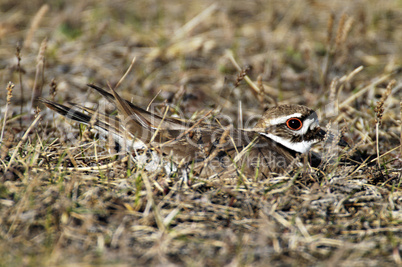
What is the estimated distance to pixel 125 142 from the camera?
3.96 m

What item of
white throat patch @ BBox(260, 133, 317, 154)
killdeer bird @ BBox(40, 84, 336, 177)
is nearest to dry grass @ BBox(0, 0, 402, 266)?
killdeer bird @ BBox(40, 84, 336, 177)

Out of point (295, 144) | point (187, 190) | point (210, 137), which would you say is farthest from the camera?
point (295, 144)

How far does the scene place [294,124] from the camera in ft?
15.3

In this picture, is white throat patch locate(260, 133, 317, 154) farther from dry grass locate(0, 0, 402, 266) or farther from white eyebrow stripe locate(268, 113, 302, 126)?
dry grass locate(0, 0, 402, 266)

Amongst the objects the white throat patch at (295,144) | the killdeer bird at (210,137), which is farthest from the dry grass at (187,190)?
the white throat patch at (295,144)

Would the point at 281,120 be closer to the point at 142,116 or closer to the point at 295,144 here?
the point at 295,144

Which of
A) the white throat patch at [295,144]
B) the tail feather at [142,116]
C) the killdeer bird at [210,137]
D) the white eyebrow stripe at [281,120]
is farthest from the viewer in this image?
the white throat patch at [295,144]

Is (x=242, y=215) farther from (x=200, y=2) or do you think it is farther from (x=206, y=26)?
(x=200, y=2)

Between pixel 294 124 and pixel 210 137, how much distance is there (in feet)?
3.40

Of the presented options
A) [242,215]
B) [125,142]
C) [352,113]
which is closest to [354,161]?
[352,113]

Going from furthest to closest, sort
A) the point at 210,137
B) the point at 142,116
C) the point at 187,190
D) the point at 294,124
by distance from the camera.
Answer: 1. the point at 294,124
2. the point at 142,116
3. the point at 210,137
4. the point at 187,190

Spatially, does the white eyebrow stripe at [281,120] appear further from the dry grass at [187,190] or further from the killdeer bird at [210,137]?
the dry grass at [187,190]

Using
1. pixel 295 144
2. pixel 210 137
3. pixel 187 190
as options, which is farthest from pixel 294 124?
pixel 187 190

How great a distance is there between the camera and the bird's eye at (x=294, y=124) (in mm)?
4637
